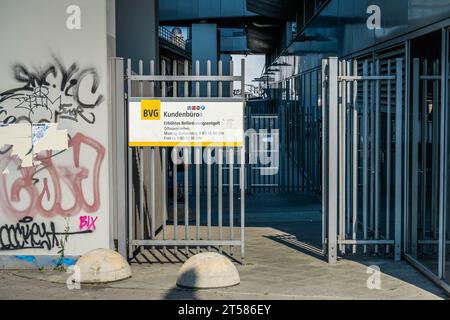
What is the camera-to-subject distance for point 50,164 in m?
8.87

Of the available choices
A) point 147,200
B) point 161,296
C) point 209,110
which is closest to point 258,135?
point 147,200

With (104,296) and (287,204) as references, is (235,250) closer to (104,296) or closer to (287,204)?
(104,296)

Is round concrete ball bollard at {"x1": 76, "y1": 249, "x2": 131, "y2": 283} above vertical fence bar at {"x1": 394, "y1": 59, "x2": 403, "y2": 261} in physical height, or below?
below

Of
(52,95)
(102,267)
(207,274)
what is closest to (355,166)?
(207,274)

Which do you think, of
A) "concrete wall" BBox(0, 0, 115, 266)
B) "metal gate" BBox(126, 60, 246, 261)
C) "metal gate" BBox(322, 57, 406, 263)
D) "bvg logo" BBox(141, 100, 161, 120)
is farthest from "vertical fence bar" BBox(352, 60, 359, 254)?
"concrete wall" BBox(0, 0, 115, 266)

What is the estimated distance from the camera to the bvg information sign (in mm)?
8992

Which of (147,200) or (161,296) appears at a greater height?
(147,200)

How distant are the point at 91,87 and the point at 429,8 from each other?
173 inches

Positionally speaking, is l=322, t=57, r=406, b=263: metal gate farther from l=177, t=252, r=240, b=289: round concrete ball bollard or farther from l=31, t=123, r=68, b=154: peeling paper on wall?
l=31, t=123, r=68, b=154: peeling paper on wall

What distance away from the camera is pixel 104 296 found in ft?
24.8

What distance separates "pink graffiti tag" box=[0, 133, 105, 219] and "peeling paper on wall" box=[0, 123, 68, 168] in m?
0.08

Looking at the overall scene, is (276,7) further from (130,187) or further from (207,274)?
(207,274)

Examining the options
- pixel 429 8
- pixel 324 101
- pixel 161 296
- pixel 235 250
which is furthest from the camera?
pixel 235 250

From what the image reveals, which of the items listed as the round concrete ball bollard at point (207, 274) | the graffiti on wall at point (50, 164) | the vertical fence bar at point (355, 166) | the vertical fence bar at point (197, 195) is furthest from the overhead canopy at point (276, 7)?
the round concrete ball bollard at point (207, 274)
